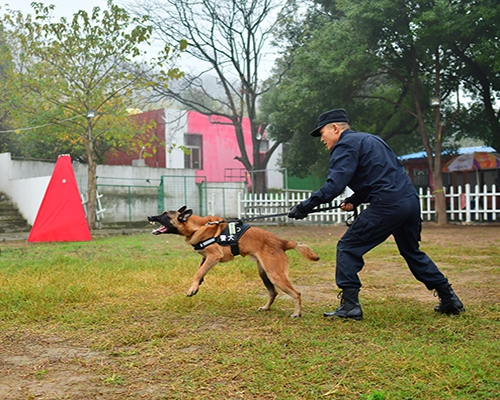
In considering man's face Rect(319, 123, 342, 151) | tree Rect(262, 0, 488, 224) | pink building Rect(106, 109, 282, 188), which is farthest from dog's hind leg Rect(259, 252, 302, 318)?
pink building Rect(106, 109, 282, 188)

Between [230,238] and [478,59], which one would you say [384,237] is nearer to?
[230,238]

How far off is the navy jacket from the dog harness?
2.58 feet

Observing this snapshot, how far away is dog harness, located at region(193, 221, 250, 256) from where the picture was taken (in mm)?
5062

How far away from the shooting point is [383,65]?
751 inches

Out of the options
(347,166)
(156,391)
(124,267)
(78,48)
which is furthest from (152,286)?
(78,48)

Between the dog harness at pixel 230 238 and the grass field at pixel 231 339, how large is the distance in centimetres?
61

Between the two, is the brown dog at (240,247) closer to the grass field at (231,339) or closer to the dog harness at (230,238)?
the dog harness at (230,238)

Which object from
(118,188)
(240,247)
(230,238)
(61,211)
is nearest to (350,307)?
(240,247)

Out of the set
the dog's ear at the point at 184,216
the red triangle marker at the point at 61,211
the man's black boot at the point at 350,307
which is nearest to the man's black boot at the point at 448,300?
the man's black boot at the point at 350,307

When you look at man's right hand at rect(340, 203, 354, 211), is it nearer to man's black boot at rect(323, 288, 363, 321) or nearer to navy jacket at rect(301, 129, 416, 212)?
navy jacket at rect(301, 129, 416, 212)

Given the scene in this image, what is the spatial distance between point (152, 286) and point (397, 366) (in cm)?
382

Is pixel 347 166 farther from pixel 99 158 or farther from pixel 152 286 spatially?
pixel 99 158

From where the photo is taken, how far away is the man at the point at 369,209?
4.52 meters

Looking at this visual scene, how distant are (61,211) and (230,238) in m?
9.72
